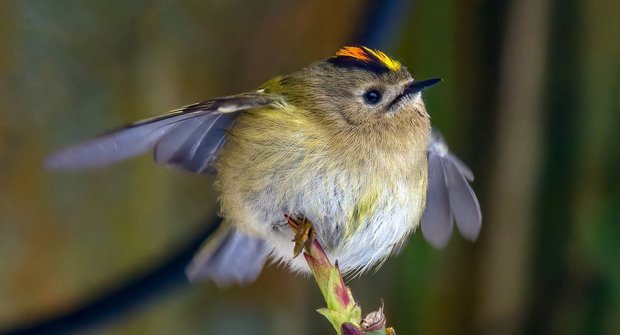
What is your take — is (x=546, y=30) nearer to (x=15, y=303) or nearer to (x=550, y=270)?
(x=550, y=270)

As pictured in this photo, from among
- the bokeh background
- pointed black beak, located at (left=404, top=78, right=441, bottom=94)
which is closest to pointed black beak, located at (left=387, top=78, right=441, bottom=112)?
pointed black beak, located at (left=404, top=78, right=441, bottom=94)

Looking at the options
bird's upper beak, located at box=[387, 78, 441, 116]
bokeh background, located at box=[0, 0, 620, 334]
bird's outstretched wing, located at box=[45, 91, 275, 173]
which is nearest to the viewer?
bird's outstretched wing, located at box=[45, 91, 275, 173]

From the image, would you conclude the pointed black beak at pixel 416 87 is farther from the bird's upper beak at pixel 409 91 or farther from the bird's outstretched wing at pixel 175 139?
the bird's outstretched wing at pixel 175 139

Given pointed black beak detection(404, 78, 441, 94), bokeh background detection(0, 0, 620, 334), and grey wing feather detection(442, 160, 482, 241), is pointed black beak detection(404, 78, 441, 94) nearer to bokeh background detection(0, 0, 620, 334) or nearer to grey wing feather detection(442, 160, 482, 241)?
grey wing feather detection(442, 160, 482, 241)

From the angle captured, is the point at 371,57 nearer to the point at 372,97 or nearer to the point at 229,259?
A: the point at 372,97

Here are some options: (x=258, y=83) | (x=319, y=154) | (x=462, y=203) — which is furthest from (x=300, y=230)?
(x=258, y=83)

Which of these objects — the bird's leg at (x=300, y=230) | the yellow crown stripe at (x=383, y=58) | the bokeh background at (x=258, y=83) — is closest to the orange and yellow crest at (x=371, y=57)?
the yellow crown stripe at (x=383, y=58)

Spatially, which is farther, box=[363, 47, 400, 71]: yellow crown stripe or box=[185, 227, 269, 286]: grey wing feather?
box=[185, 227, 269, 286]: grey wing feather

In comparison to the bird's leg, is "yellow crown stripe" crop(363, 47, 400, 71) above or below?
above
